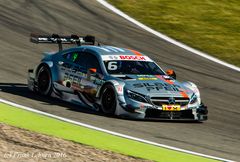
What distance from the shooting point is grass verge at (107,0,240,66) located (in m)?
26.9

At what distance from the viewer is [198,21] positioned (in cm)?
2977

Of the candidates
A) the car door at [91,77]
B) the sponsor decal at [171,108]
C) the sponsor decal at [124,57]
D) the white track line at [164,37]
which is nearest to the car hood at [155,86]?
the sponsor decal at [171,108]

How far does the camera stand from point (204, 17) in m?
30.4

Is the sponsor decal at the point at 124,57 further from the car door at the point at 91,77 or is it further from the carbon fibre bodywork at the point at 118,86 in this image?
the car door at the point at 91,77

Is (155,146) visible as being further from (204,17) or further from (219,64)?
(204,17)

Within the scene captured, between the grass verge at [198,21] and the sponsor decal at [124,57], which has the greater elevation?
the grass verge at [198,21]

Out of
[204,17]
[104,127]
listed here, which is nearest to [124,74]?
[104,127]

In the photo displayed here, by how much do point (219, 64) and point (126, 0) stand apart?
25.9 feet

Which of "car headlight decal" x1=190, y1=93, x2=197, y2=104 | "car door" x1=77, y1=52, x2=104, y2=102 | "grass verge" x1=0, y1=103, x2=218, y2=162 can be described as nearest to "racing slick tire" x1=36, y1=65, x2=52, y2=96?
"car door" x1=77, y1=52, x2=104, y2=102

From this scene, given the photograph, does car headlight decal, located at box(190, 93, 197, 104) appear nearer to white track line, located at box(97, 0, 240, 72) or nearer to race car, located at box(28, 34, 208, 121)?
race car, located at box(28, 34, 208, 121)

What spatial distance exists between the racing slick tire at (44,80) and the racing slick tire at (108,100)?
2033mm

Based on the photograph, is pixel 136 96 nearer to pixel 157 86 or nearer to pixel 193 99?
pixel 157 86

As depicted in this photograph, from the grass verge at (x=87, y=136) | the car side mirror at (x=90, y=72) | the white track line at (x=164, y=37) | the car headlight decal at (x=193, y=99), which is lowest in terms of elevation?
the grass verge at (x=87, y=136)

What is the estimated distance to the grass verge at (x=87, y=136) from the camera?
13.1 m
